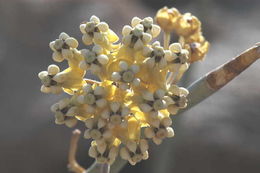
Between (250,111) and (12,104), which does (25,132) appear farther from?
(250,111)

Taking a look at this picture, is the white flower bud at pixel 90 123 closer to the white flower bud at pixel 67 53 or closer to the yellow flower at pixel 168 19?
the white flower bud at pixel 67 53

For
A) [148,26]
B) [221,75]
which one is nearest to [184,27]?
[221,75]

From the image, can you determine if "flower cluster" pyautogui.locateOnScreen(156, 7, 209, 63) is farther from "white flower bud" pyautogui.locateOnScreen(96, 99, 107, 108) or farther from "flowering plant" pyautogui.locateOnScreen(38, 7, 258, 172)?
"white flower bud" pyautogui.locateOnScreen(96, 99, 107, 108)

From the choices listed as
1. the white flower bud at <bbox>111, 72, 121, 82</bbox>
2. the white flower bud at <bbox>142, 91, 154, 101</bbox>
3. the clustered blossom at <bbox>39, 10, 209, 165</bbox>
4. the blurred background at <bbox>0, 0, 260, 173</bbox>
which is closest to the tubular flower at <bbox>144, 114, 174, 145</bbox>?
the clustered blossom at <bbox>39, 10, 209, 165</bbox>

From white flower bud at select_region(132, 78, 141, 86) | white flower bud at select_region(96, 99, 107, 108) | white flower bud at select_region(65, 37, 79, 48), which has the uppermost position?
white flower bud at select_region(65, 37, 79, 48)

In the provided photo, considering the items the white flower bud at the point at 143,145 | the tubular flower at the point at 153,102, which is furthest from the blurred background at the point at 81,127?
the tubular flower at the point at 153,102

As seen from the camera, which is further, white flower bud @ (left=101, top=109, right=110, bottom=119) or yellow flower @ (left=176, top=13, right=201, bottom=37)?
yellow flower @ (left=176, top=13, right=201, bottom=37)

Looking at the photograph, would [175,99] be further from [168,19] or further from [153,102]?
[168,19]
